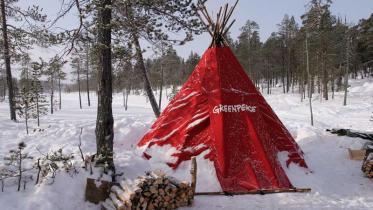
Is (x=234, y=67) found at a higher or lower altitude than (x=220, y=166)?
higher

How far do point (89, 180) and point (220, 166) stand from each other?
3.31 meters

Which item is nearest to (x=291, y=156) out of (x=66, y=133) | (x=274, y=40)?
(x=66, y=133)

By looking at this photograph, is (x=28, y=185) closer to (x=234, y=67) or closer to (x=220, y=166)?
(x=220, y=166)

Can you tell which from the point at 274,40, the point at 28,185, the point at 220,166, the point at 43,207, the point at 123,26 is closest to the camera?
the point at 43,207

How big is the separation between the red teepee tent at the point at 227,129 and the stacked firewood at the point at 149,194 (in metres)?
1.62

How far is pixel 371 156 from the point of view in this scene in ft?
29.3

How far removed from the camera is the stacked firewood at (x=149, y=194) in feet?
19.0

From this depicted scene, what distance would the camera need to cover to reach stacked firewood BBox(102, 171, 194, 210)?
5.80 meters

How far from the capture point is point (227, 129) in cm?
870

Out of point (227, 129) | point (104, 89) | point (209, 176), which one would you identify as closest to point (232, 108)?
point (227, 129)

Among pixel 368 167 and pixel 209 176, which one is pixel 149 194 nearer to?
pixel 209 176

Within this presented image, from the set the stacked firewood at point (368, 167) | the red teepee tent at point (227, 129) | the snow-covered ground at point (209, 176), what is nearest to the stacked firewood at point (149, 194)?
the snow-covered ground at point (209, 176)

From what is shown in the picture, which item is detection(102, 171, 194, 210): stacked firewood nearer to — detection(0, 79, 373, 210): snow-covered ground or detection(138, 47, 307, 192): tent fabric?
detection(0, 79, 373, 210): snow-covered ground

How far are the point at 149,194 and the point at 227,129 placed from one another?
3.32m
